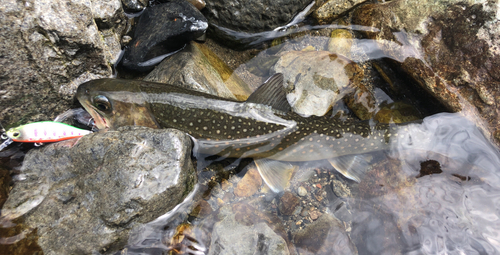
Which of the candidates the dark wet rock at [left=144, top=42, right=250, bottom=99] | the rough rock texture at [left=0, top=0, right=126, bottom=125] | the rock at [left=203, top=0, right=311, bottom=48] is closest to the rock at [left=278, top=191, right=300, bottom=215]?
the dark wet rock at [left=144, top=42, right=250, bottom=99]

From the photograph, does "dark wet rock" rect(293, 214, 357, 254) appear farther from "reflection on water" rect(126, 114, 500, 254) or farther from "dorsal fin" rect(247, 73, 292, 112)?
"dorsal fin" rect(247, 73, 292, 112)

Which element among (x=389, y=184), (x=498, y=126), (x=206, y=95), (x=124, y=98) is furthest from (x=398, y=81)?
Answer: (x=124, y=98)

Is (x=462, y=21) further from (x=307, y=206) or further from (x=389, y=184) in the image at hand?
(x=307, y=206)

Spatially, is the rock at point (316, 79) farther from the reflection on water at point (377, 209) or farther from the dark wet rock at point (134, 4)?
the dark wet rock at point (134, 4)

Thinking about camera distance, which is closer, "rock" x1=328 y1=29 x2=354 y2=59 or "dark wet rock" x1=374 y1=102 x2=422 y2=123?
"dark wet rock" x1=374 y1=102 x2=422 y2=123

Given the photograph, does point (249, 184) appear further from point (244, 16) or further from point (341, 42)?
point (341, 42)

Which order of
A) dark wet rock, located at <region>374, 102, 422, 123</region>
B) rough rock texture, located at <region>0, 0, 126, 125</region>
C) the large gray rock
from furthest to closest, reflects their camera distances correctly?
1. dark wet rock, located at <region>374, 102, 422, 123</region>
2. the large gray rock
3. rough rock texture, located at <region>0, 0, 126, 125</region>

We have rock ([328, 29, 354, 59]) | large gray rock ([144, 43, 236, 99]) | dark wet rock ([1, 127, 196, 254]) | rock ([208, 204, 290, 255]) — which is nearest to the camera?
dark wet rock ([1, 127, 196, 254])
